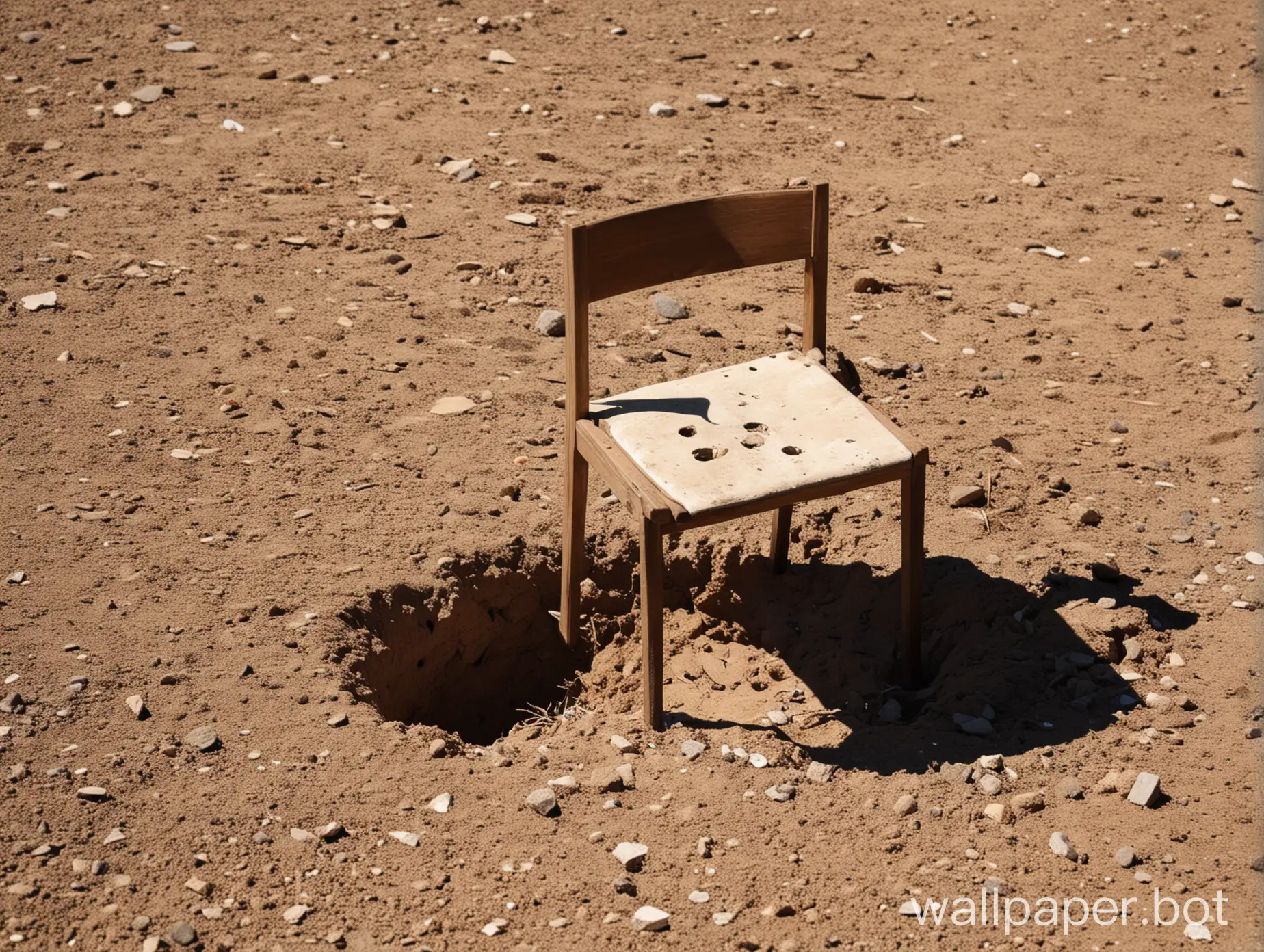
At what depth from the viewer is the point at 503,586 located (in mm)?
3697

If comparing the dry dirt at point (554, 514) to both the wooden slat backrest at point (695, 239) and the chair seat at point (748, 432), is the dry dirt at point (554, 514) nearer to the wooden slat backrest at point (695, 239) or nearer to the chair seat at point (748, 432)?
the chair seat at point (748, 432)

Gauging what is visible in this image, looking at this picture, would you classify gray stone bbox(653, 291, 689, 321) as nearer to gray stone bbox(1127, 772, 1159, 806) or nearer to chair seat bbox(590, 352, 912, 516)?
chair seat bbox(590, 352, 912, 516)

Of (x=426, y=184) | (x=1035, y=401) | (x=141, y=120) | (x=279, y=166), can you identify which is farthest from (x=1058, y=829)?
(x=141, y=120)

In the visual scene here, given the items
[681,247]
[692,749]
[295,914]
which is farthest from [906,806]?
[681,247]

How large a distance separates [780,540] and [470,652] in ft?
3.00

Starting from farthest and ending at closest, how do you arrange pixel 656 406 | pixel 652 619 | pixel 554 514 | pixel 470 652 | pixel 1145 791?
pixel 554 514 → pixel 470 652 → pixel 656 406 → pixel 652 619 → pixel 1145 791

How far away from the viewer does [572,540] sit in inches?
137

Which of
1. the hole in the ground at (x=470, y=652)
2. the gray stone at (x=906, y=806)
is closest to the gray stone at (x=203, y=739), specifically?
the hole in the ground at (x=470, y=652)

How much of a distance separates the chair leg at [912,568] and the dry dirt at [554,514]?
88mm

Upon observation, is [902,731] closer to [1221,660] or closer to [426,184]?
[1221,660]

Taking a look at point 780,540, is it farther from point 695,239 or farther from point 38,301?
point 38,301

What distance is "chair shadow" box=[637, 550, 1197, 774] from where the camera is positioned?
3.14 m

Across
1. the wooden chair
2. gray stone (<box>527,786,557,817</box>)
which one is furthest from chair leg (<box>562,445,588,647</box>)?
gray stone (<box>527,786,557,817</box>)

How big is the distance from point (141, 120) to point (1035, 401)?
4260mm
